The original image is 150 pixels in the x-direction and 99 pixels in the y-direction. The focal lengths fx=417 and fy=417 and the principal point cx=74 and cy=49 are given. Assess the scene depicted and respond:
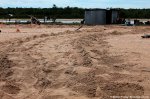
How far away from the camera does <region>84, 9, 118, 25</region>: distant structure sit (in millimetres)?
49031

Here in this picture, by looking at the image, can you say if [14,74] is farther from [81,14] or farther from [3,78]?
[81,14]

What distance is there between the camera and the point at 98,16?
4934 cm

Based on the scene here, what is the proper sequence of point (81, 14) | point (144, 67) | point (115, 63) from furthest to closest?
1. point (81, 14)
2. point (115, 63)
3. point (144, 67)

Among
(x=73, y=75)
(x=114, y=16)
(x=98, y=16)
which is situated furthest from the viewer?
(x=114, y=16)

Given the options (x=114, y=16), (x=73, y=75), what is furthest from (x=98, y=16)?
(x=73, y=75)

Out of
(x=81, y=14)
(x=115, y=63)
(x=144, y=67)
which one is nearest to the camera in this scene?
(x=144, y=67)

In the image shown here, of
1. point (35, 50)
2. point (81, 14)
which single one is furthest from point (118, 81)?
point (81, 14)

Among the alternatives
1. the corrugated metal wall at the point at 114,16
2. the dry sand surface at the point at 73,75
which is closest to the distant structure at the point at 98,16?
the corrugated metal wall at the point at 114,16

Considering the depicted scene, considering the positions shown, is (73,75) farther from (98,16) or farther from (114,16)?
(114,16)

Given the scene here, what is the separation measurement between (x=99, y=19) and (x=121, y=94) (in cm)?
4136

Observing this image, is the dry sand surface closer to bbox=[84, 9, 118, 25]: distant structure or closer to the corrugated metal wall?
bbox=[84, 9, 118, 25]: distant structure

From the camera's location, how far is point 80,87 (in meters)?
9.25

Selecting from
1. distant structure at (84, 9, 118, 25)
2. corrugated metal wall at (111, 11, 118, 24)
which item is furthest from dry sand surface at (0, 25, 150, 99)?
corrugated metal wall at (111, 11, 118, 24)

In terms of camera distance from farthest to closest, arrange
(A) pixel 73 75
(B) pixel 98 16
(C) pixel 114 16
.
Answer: (C) pixel 114 16
(B) pixel 98 16
(A) pixel 73 75
